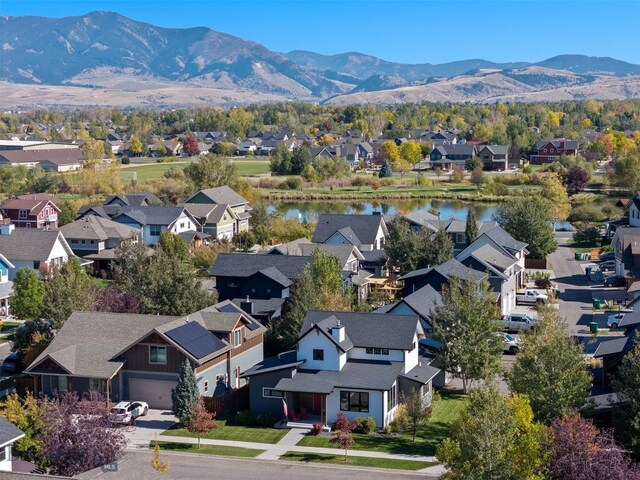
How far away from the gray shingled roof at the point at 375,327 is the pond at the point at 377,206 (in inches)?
2079

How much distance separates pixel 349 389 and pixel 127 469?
10.4 m

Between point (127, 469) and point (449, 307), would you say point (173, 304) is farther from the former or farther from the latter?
point (127, 469)

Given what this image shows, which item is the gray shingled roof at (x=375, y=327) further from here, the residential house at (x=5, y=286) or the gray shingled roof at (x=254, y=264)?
the residential house at (x=5, y=286)

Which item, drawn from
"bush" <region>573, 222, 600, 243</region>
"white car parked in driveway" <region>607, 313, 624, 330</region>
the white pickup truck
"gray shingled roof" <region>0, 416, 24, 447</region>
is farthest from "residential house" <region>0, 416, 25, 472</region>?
"bush" <region>573, 222, 600, 243</region>

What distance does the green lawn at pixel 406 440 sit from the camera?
2737cm

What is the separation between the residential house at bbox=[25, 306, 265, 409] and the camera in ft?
102

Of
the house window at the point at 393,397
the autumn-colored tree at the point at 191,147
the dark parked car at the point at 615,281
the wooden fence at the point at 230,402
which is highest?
the autumn-colored tree at the point at 191,147

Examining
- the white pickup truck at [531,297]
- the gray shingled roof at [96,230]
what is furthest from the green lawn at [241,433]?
the gray shingled roof at [96,230]

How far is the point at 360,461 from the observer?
86.5 feet

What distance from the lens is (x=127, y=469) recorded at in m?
20.3

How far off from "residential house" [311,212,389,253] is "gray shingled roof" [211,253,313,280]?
11442 millimetres

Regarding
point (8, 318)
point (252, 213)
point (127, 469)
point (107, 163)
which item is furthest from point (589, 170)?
point (127, 469)

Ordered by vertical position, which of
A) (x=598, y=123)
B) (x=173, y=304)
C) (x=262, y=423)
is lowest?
(x=262, y=423)

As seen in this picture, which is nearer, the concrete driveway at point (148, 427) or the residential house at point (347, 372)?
the concrete driveway at point (148, 427)
